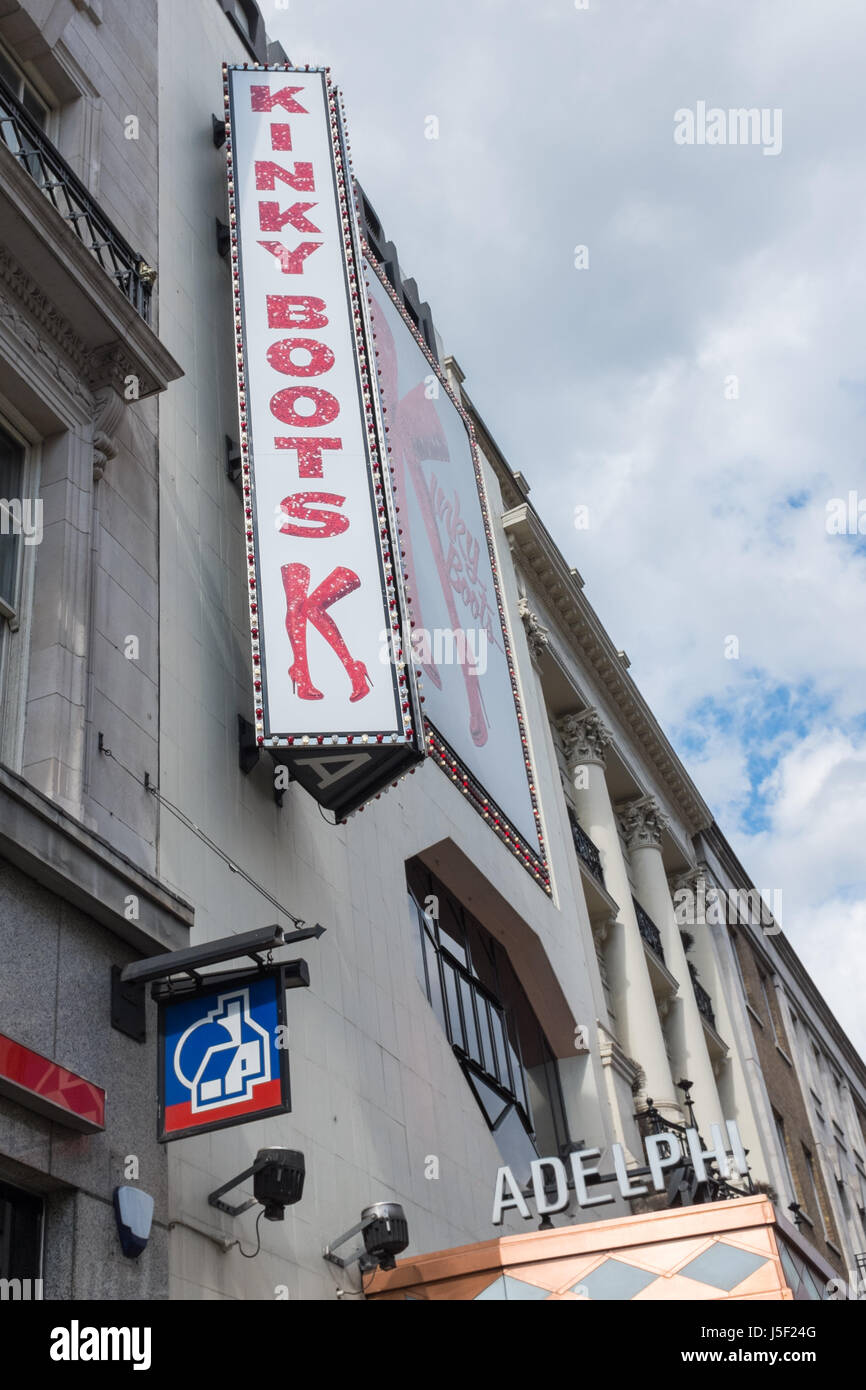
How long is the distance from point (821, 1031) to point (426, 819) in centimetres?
3730

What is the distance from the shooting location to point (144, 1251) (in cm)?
884

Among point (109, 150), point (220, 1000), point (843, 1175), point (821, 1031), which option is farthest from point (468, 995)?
point (821, 1031)

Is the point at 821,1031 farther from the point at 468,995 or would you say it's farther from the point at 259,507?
the point at 259,507

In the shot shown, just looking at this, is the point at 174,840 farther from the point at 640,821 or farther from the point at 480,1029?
the point at 640,821

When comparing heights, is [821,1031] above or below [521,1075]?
above

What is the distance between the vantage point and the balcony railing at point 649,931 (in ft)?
105

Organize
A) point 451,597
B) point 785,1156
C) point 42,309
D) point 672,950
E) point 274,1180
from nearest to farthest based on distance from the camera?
point 274,1180
point 42,309
point 451,597
point 672,950
point 785,1156

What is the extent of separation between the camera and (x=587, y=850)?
29.1m

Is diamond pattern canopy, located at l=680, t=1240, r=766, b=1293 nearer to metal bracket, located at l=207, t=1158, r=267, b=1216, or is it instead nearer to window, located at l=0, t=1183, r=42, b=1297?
metal bracket, located at l=207, t=1158, r=267, b=1216

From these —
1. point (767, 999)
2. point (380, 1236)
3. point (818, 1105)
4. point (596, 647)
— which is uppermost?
point (596, 647)

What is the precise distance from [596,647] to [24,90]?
69.7 ft

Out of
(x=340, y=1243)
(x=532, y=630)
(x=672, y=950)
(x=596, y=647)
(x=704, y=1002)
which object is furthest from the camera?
(x=704, y=1002)

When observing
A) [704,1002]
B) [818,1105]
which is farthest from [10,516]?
[818,1105]
